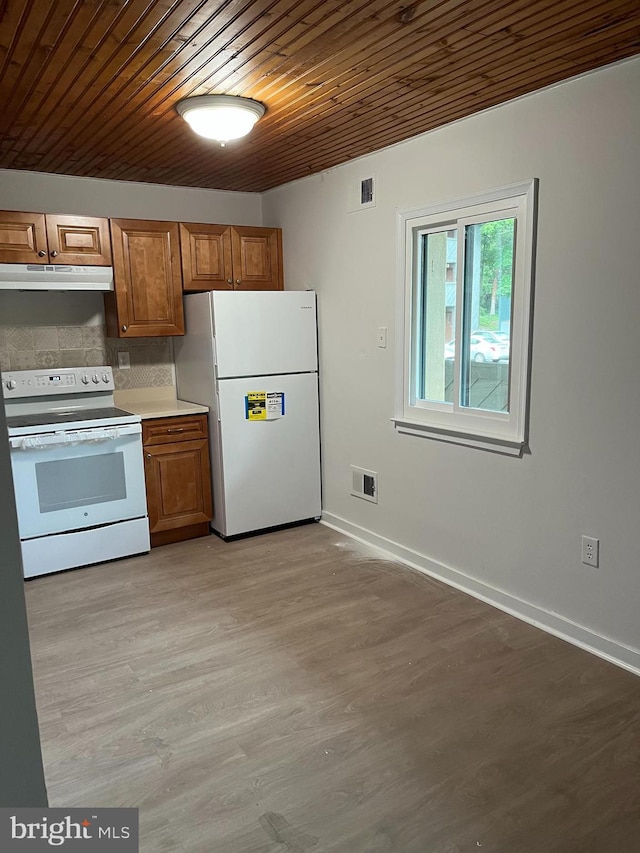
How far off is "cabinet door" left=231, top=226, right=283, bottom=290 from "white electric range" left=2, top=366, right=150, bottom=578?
4.10 feet

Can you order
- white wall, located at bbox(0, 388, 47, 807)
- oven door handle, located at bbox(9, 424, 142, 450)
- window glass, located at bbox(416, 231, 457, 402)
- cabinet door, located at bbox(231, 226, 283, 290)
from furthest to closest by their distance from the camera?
cabinet door, located at bbox(231, 226, 283, 290) < oven door handle, located at bbox(9, 424, 142, 450) < window glass, located at bbox(416, 231, 457, 402) < white wall, located at bbox(0, 388, 47, 807)

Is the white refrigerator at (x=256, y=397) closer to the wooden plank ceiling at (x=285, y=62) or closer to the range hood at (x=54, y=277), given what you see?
the range hood at (x=54, y=277)

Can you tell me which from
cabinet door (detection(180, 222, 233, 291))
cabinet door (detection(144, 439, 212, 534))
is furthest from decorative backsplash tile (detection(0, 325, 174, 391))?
cabinet door (detection(144, 439, 212, 534))

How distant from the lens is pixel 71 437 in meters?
3.56

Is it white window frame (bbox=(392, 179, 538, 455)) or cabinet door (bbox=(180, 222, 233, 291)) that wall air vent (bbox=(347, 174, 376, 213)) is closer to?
white window frame (bbox=(392, 179, 538, 455))

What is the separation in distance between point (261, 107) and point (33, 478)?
228 centimetres

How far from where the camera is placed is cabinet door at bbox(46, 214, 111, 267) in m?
3.69

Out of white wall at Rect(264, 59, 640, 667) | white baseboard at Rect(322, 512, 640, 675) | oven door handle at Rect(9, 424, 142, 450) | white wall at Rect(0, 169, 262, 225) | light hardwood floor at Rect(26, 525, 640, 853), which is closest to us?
light hardwood floor at Rect(26, 525, 640, 853)

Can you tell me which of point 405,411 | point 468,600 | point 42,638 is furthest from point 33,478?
point 468,600

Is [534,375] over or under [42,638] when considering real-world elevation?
over

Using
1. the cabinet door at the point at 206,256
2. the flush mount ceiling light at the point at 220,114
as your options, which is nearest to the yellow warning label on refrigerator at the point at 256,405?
the cabinet door at the point at 206,256

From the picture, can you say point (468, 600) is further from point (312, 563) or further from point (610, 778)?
point (610, 778)

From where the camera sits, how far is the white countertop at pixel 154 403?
3.96 m

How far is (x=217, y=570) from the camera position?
366cm
